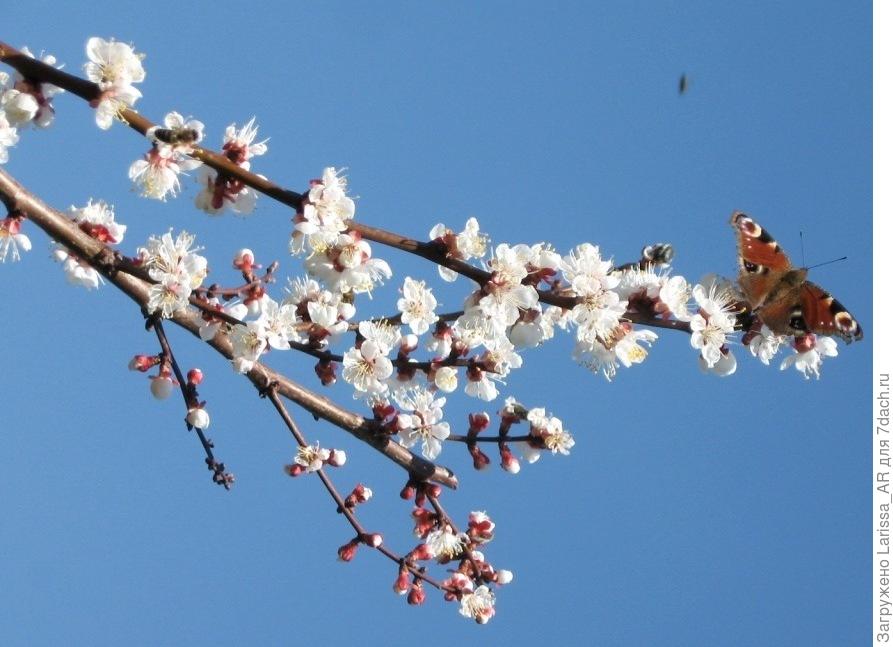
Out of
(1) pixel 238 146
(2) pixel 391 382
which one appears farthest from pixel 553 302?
(1) pixel 238 146

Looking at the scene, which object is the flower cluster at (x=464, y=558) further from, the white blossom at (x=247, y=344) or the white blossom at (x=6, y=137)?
the white blossom at (x=6, y=137)

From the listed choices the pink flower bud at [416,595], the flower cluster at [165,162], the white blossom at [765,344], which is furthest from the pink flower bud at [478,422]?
the flower cluster at [165,162]

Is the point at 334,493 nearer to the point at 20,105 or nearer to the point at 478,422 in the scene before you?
the point at 478,422

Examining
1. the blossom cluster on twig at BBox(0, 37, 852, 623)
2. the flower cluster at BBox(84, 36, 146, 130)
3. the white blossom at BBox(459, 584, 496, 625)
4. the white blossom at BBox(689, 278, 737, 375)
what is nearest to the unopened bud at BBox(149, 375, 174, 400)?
the blossom cluster on twig at BBox(0, 37, 852, 623)

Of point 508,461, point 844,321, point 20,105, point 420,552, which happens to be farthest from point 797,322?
point 20,105
